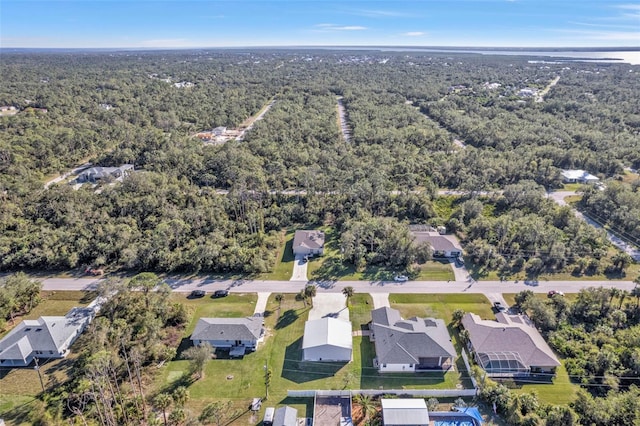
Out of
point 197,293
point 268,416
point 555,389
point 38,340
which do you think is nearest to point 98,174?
point 197,293

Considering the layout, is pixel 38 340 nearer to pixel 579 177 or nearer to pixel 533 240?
pixel 533 240

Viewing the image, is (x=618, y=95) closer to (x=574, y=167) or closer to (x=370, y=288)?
(x=574, y=167)

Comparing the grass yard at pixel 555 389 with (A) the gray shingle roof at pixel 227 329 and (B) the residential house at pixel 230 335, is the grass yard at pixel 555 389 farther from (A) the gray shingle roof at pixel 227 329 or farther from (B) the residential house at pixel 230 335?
(A) the gray shingle roof at pixel 227 329

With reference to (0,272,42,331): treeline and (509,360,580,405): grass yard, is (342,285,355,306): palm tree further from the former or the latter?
(0,272,42,331): treeline

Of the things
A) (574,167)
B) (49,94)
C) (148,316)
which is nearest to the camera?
(148,316)

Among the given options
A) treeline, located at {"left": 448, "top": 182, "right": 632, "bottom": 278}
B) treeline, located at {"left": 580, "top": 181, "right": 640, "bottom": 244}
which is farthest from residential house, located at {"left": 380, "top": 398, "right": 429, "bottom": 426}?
treeline, located at {"left": 580, "top": 181, "right": 640, "bottom": 244}

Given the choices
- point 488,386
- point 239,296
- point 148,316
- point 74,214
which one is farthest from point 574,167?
point 74,214
